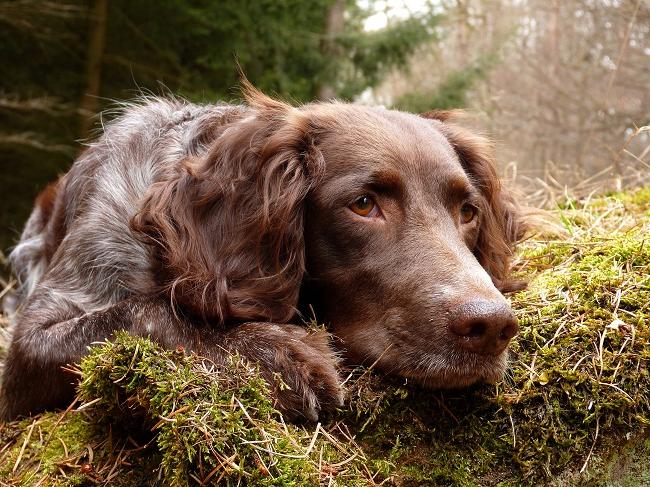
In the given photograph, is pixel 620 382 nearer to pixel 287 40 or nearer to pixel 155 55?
pixel 287 40

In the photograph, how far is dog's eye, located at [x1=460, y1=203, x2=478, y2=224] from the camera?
3.50 m

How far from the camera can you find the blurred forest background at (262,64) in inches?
437

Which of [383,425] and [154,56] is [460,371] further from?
[154,56]

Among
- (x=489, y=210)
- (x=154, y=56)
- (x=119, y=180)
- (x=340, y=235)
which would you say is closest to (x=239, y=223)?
(x=340, y=235)

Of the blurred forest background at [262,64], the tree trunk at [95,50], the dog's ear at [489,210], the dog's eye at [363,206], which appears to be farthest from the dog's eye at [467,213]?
the tree trunk at [95,50]

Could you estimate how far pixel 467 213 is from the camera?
354 centimetres

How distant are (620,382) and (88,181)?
2.93 metres

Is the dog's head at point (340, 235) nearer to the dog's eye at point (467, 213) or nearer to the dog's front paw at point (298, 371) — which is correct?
the dog's eye at point (467, 213)

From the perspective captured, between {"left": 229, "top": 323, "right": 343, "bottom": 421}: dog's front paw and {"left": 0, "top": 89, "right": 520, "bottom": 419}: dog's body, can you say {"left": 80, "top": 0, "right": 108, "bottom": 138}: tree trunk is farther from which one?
{"left": 229, "top": 323, "right": 343, "bottom": 421}: dog's front paw

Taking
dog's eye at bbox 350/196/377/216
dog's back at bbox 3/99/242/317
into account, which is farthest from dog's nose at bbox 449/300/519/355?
dog's back at bbox 3/99/242/317

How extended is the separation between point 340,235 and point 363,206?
165 mm

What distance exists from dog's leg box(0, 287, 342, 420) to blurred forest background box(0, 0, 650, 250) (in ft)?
25.5

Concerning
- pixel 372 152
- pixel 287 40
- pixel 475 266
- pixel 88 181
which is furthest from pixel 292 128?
pixel 287 40

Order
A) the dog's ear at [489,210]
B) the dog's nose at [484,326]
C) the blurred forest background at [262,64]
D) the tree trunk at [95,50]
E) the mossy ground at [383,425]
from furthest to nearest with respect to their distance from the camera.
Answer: the tree trunk at [95,50], the blurred forest background at [262,64], the dog's ear at [489,210], the dog's nose at [484,326], the mossy ground at [383,425]
